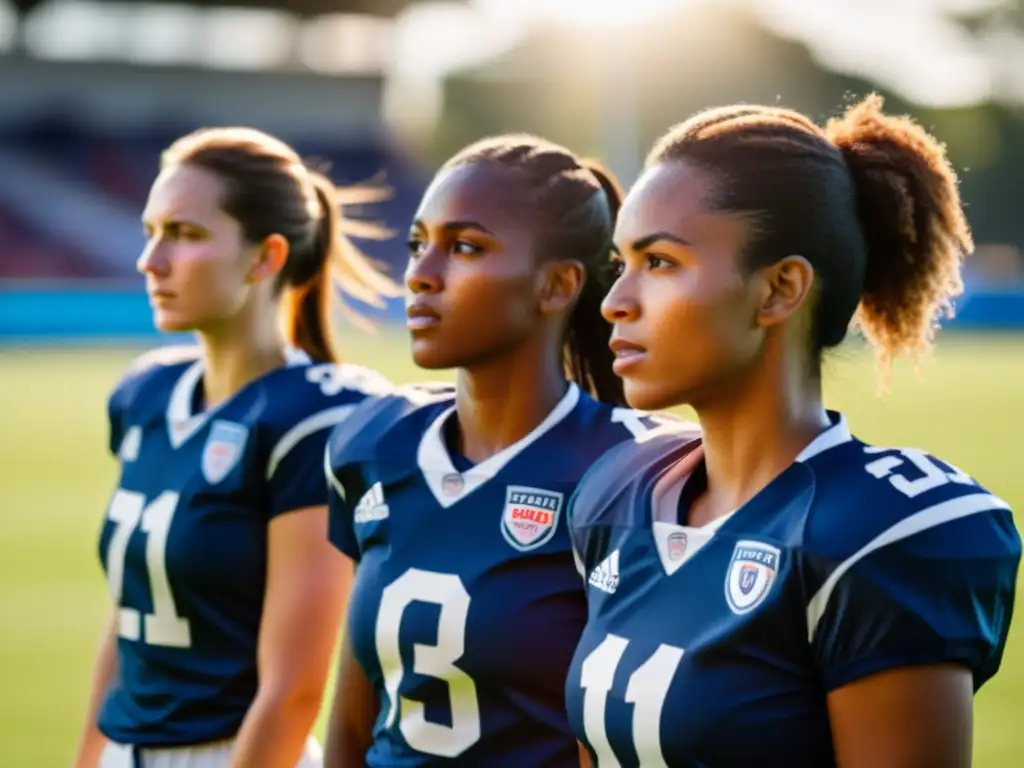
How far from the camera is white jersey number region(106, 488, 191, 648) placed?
3.17 m

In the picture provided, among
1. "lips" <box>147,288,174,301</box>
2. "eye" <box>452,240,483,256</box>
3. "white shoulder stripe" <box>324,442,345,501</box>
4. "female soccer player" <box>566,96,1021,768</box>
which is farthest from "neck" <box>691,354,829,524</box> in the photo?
"lips" <box>147,288,174,301</box>

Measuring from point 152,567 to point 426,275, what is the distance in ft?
3.19

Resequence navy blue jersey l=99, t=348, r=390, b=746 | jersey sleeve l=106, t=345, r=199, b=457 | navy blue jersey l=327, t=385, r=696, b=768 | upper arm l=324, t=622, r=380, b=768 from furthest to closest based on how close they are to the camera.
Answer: jersey sleeve l=106, t=345, r=199, b=457, navy blue jersey l=99, t=348, r=390, b=746, upper arm l=324, t=622, r=380, b=768, navy blue jersey l=327, t=385, r=696, b=768

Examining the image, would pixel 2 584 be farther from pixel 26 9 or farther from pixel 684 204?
pixel 26 9

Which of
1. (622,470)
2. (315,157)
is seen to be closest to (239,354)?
(622,470)

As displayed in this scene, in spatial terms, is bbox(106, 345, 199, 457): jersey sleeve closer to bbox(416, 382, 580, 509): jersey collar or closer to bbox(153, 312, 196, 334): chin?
bbox(153, 312, 196, 334): chin

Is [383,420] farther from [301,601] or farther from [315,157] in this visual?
[315,157]

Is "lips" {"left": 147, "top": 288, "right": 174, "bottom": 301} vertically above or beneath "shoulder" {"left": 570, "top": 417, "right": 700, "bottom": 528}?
above

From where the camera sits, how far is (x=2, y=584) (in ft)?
26.6

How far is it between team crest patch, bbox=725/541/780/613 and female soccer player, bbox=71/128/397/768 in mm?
1224

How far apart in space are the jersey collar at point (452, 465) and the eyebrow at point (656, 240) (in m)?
0.56

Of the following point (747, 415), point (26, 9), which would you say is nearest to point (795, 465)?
point (747, 415)

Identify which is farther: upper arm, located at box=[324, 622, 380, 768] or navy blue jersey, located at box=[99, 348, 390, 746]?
navy blue jersey, located at box=[99, 348, 390, 746]

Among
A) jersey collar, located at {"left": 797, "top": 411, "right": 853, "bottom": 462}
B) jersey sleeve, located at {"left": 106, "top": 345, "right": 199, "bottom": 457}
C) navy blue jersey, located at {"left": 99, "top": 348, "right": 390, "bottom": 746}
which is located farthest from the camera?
jersey sleeve, located at {"left": 106, "top": 345, "right": 199, "bottom": 457}
